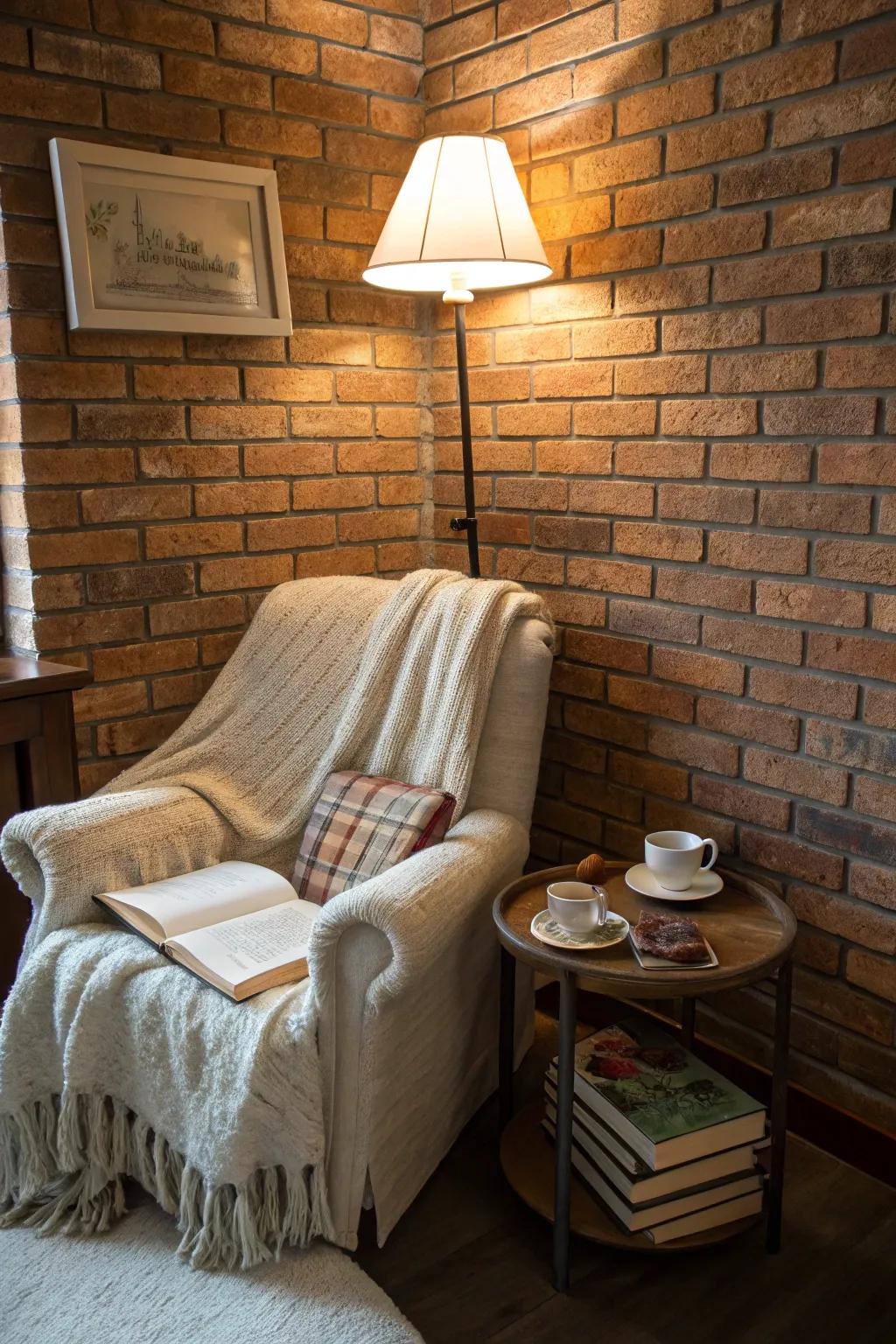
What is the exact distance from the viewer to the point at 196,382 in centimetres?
225

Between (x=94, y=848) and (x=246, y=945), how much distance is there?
13.3 inches

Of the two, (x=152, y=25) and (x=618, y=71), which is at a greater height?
(x=152, y=25)

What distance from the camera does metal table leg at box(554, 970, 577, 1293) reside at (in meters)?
1.55

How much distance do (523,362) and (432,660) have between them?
28.7 inches

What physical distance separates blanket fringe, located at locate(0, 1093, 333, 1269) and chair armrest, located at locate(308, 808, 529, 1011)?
0.32 metres

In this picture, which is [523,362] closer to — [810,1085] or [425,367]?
[425,367]

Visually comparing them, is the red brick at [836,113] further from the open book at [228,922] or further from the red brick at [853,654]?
the open book at [228,922]

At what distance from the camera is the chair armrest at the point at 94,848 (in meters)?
1.81

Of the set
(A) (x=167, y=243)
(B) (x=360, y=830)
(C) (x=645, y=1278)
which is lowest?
(C) (x=645, y=1278)

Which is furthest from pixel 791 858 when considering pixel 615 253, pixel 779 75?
pixel 779 75

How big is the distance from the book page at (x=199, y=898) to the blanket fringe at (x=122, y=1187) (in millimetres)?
287

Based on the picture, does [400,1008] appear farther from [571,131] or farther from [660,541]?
[571,131]

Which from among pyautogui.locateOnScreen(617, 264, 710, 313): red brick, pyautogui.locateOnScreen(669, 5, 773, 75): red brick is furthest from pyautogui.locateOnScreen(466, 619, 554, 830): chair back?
pyautogui.locateOnScreen(669, 5, 773, 75): red brick

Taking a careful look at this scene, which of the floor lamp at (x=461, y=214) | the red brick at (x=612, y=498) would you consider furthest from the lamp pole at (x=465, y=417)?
the red brick at (x=612, y=498)
